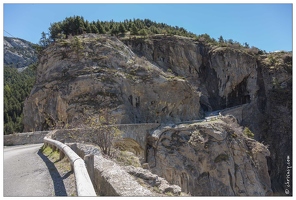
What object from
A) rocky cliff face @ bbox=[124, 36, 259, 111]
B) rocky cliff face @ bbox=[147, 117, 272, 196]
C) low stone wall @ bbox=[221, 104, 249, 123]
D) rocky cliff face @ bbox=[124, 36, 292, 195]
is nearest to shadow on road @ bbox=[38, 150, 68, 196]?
rocky cliff face @ bbox=[147, 117, 272, 196]

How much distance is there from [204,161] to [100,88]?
13968mm

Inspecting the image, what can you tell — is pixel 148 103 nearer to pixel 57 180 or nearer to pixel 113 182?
pixel 57 180

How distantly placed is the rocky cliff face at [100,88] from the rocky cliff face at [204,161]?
5178mm

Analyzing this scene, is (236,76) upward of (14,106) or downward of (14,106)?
upward

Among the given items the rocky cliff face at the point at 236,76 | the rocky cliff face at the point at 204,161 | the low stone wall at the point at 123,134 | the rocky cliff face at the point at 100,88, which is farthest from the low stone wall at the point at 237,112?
the low stone wall at the point at 123,134

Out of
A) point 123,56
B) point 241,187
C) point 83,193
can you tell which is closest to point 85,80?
point 123,56

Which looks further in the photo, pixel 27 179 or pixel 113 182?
pixel 27 179

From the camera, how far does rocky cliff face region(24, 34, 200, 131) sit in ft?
98.9

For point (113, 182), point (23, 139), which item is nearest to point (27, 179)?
point (113, 182)

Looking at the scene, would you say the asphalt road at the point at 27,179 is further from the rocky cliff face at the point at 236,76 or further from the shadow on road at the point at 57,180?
the rocky cliff face at the point at 236,76

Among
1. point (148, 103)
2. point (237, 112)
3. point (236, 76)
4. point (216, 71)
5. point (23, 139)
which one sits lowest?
point (23, 139)

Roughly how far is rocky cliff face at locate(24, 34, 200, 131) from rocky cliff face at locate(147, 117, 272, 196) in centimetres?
518

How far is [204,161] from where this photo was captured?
29.0 metres

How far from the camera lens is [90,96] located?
99.2 ft
